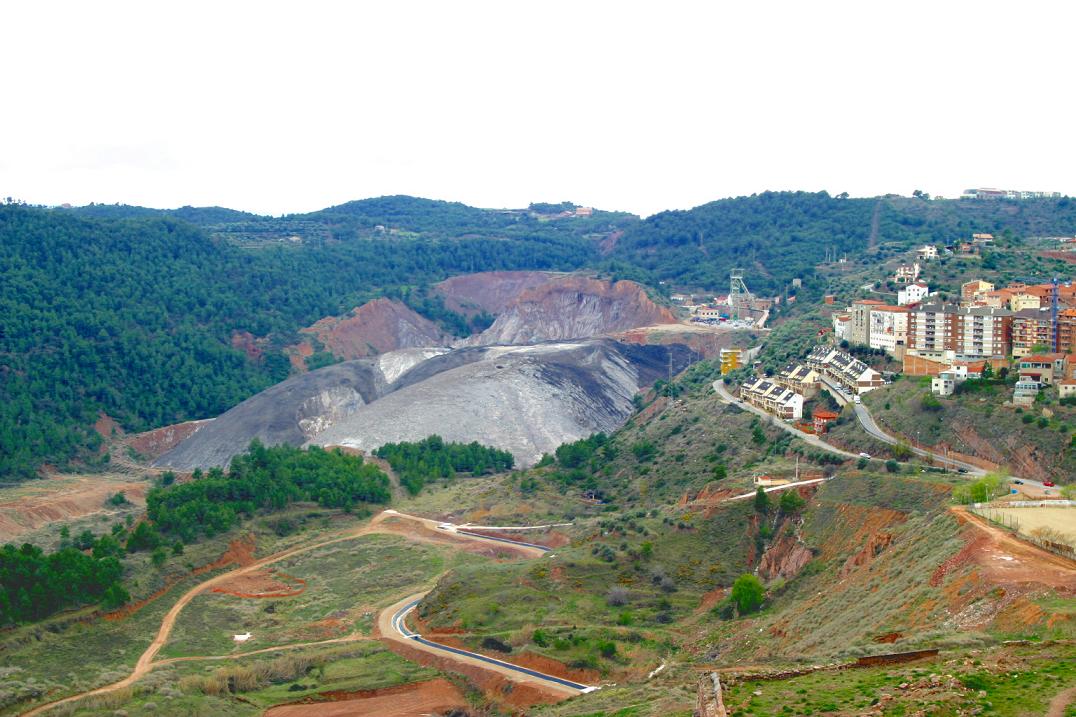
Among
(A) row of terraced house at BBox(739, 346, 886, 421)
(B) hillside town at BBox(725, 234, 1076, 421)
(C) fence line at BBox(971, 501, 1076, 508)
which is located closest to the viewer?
(C) fence line at BBox(971, 501, 1076, 508)

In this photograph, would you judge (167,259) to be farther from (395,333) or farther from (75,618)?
(75,618)

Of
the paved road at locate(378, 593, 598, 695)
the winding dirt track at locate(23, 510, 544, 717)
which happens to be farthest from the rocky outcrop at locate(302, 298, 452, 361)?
the paved road at locate(378, 593, 598, 695)

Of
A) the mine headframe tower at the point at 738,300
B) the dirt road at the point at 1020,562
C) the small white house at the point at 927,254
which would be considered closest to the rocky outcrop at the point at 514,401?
the mine headframe tower at the point at 738,300

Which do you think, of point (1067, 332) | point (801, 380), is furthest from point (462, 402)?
point (1067, 332)

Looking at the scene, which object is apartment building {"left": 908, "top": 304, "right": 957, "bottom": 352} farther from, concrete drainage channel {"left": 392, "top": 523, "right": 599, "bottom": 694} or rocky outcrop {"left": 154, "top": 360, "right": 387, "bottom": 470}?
rocky outcrop {"left": 154, "top": 360, "right": 387, "bottom": 470}

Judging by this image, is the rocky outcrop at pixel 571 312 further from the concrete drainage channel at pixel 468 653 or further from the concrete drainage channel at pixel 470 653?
the concrete drainage channel at pixel 468 653

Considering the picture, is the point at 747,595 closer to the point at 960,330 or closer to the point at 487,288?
the point at 960,330
